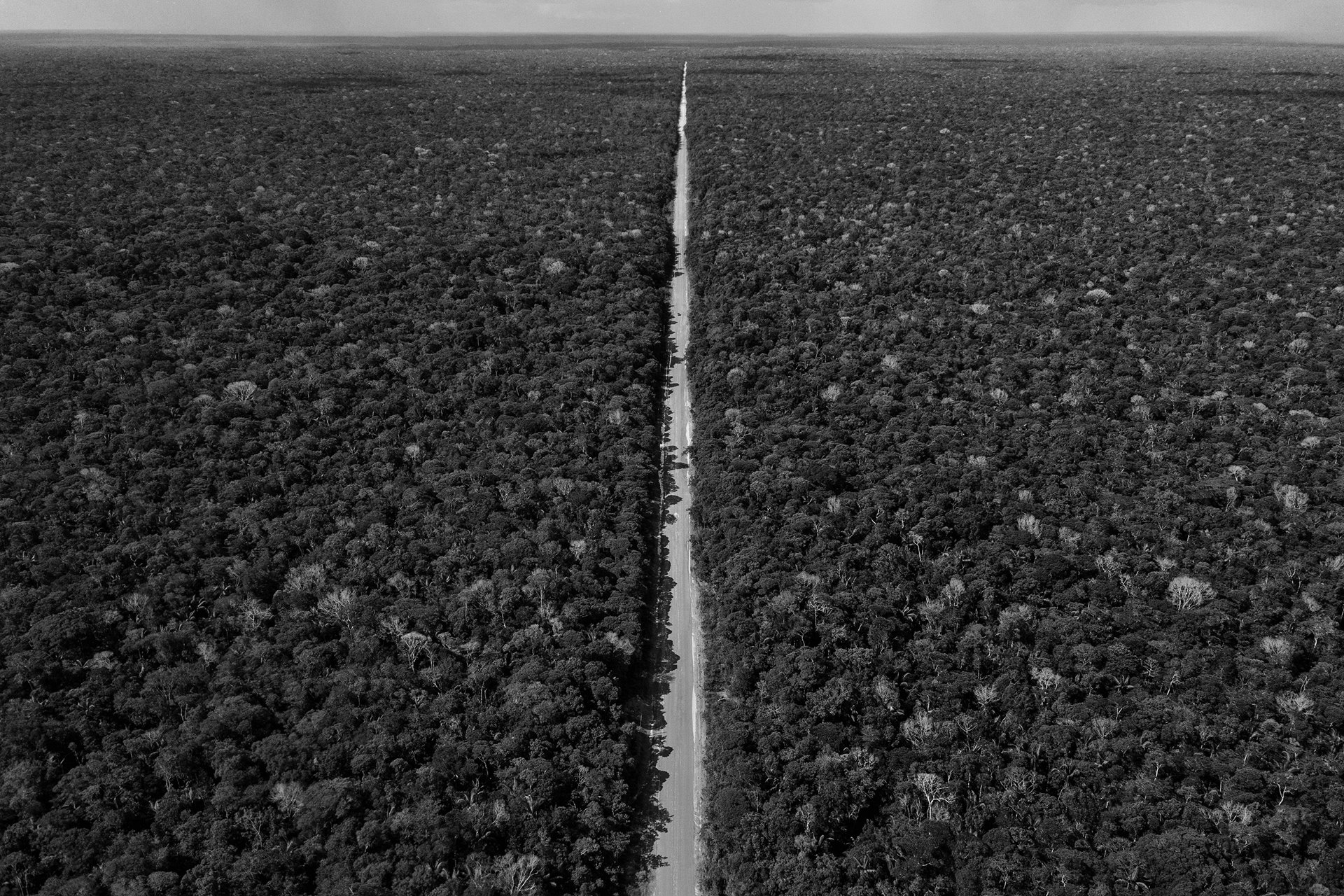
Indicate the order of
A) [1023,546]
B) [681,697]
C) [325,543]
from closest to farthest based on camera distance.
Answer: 1. [681,697]
2. [1023,546]
3. [325,543]

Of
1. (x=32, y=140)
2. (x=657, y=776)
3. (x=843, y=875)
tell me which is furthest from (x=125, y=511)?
(x=32, y=140)

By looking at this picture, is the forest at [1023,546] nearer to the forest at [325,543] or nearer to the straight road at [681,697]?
the straight road at [681,697]

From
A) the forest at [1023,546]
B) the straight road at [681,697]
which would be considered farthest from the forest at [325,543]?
the forest at [1023,546]

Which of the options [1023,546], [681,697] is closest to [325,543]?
[681,697]

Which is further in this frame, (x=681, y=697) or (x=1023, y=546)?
(x=1023, y=546)

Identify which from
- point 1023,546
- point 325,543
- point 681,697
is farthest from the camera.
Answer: point 325,543

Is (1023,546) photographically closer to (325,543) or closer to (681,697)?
(681,697)
